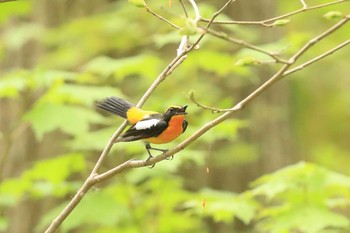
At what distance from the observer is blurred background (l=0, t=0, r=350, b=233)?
3.82m

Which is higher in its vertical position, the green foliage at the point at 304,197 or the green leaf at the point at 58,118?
the green leaf at the point at 58,118

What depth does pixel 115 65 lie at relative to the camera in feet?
14.9

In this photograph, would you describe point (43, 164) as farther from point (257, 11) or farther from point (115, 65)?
point (257, 11)

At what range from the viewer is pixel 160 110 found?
166 inches

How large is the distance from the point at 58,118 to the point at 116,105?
1575mm

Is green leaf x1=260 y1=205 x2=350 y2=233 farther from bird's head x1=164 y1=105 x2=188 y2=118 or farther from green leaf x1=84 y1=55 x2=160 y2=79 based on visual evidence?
green leaf x1=84 y1=55 x2=160 y2=79

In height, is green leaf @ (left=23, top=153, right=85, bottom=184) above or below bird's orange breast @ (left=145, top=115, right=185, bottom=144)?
above

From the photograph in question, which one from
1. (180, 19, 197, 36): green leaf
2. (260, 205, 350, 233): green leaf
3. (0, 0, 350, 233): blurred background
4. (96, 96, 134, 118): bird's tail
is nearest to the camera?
(180, 19, 197, 36): green leaf

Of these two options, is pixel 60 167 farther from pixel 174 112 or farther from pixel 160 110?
pixel 174 112

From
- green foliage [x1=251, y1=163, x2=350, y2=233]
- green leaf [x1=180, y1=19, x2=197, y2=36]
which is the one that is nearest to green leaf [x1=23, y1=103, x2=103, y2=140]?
green foliage [x1=251, y1=163, x2=350, y2=233]

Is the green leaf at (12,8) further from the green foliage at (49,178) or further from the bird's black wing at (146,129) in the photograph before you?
the bird's black wing at (146,129)

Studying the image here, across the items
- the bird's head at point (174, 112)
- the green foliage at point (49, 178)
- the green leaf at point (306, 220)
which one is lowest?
the bird's head at point (174, 112)

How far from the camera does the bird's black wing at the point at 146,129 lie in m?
2.29

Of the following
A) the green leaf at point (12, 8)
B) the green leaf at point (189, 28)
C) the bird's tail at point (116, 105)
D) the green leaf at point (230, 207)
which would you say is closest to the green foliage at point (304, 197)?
the green leaf at point (230, 207)
